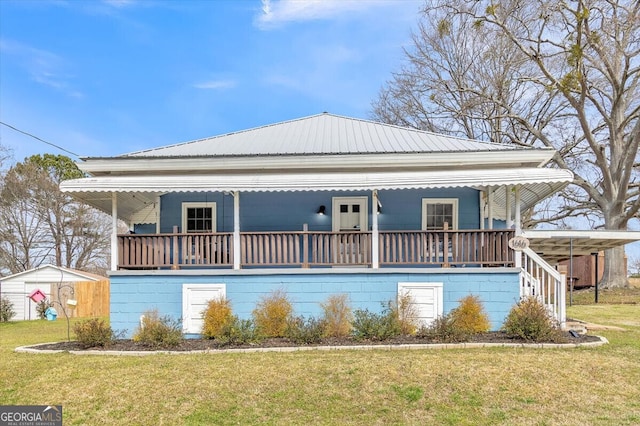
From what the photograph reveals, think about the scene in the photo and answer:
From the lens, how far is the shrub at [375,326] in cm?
861

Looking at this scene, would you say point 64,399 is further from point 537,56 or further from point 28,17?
point 537,56

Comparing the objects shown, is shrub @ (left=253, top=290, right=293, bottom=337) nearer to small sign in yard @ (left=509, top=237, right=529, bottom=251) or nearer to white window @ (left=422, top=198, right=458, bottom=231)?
white window @ (left=422, top=198, right=458, bottom=231)

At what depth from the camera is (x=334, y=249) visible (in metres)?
10.1

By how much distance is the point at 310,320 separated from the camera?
909 cm

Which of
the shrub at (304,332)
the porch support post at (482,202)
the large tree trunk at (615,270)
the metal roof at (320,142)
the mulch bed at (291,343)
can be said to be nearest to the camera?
the mulch bed at (291,343)

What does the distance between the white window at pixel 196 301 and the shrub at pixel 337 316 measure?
212 centimetres

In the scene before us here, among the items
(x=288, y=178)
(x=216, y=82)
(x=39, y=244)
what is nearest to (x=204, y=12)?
(x=216, y=82)

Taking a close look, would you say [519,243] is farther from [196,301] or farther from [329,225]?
[196,301]

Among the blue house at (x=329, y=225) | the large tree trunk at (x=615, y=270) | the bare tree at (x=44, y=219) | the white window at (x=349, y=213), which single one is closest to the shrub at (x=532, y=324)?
the blue house at (x=329, y=225)

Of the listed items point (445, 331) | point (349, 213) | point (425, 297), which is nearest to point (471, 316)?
point (445, 331)

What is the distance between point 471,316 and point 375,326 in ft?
6.12

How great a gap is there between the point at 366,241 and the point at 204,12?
907 centimetres

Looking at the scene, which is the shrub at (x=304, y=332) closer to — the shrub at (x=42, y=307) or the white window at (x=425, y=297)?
the white window at (x=425, y=297)

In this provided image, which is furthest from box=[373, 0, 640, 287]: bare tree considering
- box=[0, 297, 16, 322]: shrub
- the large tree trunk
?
box=[0, 297, 16, 322]: shrub
